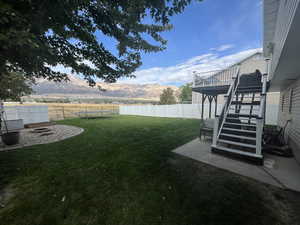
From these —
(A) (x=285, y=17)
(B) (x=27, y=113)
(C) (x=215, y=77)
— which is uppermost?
(A) (x=285, y=17)

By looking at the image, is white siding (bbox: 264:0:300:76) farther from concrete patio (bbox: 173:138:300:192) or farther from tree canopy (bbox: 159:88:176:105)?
tree canopy (bbox: 159:88:176:105)

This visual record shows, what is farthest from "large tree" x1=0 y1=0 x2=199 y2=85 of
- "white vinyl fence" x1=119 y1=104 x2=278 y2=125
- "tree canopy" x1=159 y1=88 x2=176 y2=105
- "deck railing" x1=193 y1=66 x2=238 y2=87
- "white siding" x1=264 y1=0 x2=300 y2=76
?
"tree canopy" x1=159 y1=88 x2=176 y2=105

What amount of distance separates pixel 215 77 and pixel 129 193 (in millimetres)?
5857

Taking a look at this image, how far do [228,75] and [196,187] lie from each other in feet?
17.5

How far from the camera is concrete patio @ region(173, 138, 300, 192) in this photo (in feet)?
7.29

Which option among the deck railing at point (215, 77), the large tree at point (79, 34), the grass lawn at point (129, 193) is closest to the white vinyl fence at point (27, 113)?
the grass lawn at point (129, 193)

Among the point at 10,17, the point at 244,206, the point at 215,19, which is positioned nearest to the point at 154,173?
the point at 244,206

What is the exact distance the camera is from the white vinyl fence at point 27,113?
7.37 meters

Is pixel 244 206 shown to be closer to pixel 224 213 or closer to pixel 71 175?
pixel 224 213

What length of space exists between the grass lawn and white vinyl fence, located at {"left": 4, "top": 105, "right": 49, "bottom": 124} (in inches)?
257

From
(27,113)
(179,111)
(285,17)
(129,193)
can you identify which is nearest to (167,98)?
(179,111)

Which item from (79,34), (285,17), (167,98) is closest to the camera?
(285,17)

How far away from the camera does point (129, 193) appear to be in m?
1.96

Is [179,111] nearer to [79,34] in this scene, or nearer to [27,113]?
[79,34]
